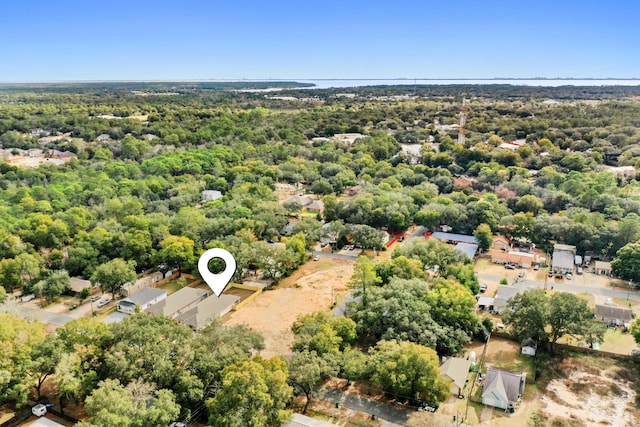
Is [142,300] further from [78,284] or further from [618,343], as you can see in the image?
[618,343]

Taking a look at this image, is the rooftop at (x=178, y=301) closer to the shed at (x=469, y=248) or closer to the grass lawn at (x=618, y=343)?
the shed at (x=469, y=248)

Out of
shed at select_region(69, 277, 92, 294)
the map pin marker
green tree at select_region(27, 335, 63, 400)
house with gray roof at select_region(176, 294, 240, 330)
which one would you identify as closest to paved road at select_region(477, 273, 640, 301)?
house with gray roof at select_region(176, 294, 240, 330)

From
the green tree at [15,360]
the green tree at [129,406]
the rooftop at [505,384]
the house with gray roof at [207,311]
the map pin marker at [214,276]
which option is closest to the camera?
the green tree at [129,406]

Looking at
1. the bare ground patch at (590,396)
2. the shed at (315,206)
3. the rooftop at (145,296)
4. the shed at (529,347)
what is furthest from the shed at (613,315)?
the shed at (315,206)

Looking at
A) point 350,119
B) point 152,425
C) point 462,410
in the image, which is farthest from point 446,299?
point 350,119

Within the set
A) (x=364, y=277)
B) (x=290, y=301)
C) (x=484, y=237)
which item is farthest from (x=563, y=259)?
(x=290, y=301)

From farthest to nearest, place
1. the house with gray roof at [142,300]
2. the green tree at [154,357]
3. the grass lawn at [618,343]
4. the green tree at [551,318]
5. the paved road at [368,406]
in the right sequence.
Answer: the house with gray roof at [142,300] → the grass lawn at [618,343] → the green tree at [551,318] → the paved road at [368,406] → the green tree at [154,357]
